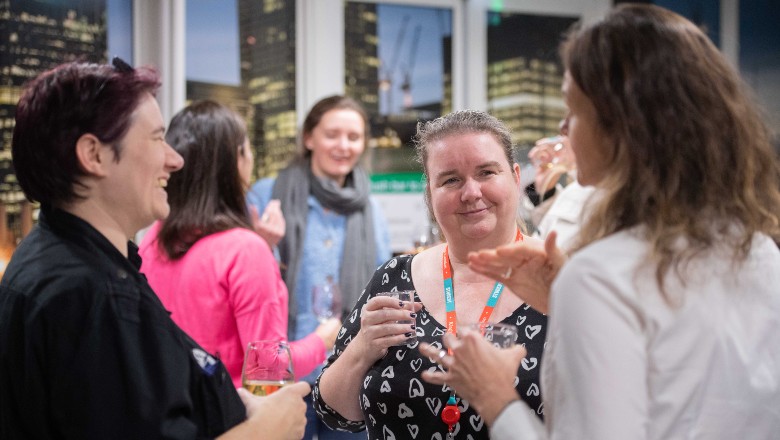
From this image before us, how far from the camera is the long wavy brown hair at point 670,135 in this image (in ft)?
3.83

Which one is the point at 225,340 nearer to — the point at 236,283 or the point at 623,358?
the point at 236,283

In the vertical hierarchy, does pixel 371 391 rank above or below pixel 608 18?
below

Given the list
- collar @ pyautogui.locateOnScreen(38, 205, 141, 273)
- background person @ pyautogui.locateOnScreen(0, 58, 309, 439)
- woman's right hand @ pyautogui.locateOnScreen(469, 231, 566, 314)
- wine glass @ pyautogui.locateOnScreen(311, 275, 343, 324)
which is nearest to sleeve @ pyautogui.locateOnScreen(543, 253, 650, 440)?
woman's right hand @ pyautogui.locateOnScreen(469, 231, 566, 314)

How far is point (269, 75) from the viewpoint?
5.20 metres

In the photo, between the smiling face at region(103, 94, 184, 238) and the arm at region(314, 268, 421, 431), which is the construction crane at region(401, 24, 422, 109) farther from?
the smiling face at region(103, 94, 184, 238)

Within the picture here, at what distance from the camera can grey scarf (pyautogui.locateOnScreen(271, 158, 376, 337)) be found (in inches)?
151

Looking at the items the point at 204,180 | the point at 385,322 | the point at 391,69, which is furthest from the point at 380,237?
the point at 385,322

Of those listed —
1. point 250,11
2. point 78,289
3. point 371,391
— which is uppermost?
point 250,11

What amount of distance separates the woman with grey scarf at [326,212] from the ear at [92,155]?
2.30 metres

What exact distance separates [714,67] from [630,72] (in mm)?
130

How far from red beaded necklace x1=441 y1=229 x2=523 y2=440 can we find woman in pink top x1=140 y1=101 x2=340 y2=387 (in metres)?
0.67

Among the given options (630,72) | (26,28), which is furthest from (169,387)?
(26,28)

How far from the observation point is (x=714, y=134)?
1.18m

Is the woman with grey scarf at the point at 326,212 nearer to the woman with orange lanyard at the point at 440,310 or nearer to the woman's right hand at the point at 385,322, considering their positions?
the woman with orange lanyard at the point at 440,310
